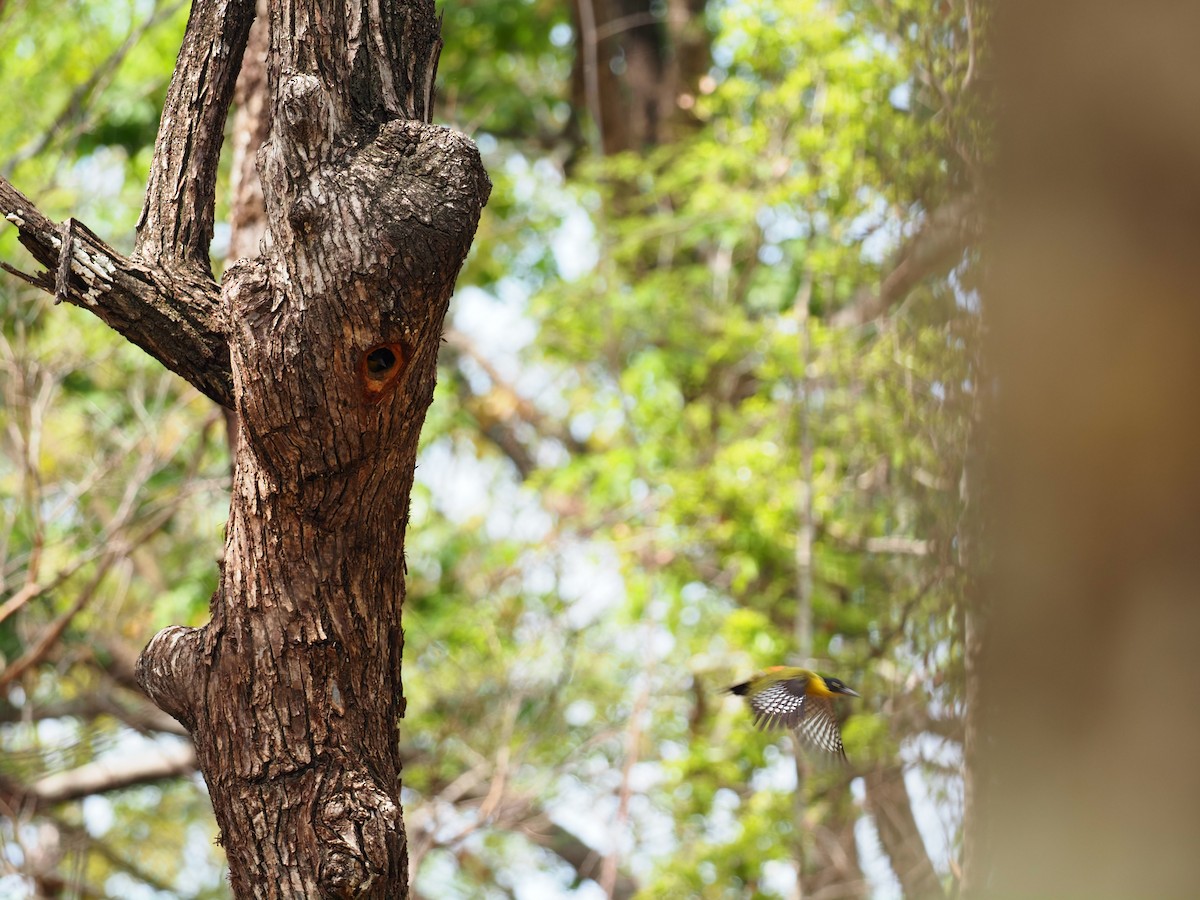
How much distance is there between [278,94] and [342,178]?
0.16 metres

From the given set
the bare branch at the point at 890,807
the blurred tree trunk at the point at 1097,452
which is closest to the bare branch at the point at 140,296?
the blurred tree trunk at the point at 1097,452

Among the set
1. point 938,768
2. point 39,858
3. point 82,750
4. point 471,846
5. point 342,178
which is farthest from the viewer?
point 471,846

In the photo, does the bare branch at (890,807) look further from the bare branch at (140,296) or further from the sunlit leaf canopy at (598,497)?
the bare branch at (140,296)

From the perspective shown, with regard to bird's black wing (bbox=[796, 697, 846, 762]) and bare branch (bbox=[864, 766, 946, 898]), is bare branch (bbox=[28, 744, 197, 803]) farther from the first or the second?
bird's black wing (bbox=[796, 697, 846, 762])

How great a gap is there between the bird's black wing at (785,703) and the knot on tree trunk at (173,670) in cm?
144

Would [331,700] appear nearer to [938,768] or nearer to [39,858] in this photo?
[938,768]

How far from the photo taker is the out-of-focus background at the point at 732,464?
416 millimetres

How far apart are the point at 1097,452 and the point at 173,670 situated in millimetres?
1986

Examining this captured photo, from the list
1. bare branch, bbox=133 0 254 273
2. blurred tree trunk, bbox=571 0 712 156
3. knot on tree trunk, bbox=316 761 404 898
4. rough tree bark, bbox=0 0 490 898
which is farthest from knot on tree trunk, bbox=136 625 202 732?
blurred tree trunk, bbox=571 0 712 156

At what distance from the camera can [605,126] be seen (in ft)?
29.3

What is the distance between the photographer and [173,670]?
7.03 ft

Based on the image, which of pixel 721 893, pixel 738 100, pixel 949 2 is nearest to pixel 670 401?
pixel 738 100

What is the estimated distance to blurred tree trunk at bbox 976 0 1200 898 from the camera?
0.41m

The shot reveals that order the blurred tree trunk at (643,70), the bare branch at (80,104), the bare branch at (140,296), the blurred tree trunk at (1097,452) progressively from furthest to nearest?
the blurred tree trunk at (643,70) → the bare branch at (80,104) → the bare branch at (140,296) → the blurred tree trunk at (1097,452)
